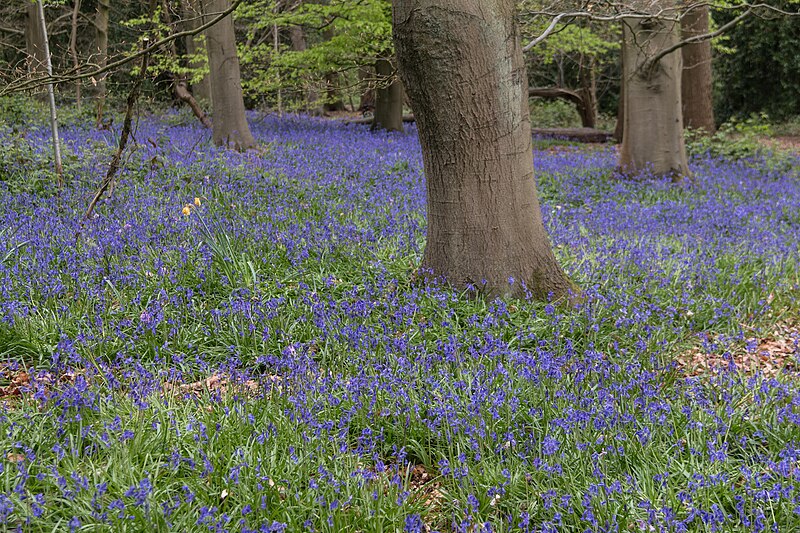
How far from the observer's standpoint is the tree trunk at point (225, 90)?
11312 millimetres

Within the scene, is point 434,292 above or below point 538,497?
above

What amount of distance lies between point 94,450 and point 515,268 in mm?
3032

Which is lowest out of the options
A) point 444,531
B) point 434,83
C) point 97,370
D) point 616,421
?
point 444,531

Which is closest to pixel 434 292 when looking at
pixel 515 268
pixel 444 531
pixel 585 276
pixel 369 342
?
pixel 515 268

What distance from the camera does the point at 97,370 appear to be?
3.76 metres

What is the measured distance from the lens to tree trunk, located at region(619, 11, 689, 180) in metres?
10.0

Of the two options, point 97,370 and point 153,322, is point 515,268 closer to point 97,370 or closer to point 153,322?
point 153,322

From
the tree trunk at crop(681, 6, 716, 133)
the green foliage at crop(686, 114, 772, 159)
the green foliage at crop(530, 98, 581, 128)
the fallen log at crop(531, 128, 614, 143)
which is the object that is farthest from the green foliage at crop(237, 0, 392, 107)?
the green foliage at crop(530, 98, 581, 128)

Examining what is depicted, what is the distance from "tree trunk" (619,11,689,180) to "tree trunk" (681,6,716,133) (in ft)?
12.2

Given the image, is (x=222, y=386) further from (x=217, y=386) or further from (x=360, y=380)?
(x=360, y=380)

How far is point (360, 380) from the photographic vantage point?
11.3 feet

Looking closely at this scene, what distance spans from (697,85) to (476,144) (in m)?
11.4

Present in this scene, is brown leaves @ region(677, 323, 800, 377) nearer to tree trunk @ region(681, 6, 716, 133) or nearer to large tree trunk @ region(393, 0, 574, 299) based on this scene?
large tree trunk @ region(393, 0, 574, 299)

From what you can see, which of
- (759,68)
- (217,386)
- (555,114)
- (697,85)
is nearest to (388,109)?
(697,85)
